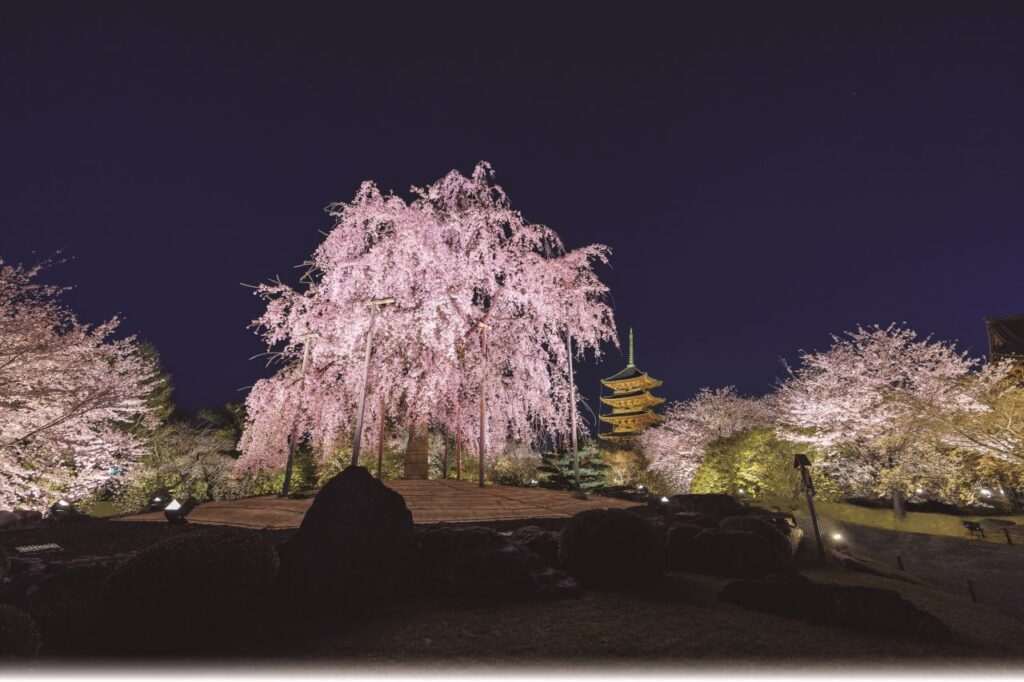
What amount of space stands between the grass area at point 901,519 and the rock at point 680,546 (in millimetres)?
15500

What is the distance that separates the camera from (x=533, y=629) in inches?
183

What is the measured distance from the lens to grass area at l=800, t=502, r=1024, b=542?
18641mm

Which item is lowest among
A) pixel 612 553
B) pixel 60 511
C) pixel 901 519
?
pixel 901 519

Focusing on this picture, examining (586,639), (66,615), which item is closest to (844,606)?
(586,639)

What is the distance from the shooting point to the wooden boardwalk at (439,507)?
32.7 feet

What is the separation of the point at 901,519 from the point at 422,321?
21.5 meters

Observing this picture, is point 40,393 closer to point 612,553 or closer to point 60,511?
point 60,511

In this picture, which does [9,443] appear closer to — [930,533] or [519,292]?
[519,292]

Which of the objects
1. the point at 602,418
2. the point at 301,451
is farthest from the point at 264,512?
the point at 602,418

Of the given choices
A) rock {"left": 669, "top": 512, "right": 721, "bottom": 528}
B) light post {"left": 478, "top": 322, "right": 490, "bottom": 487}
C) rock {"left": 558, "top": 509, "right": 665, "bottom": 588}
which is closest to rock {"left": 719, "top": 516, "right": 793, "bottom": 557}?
rock {"left": 669, "top": 512, "right": 721, "bottom": 528}

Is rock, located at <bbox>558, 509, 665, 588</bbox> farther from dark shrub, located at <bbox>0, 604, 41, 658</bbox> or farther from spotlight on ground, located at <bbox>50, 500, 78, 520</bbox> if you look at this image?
spotlight on ground, located at <bbox>50, 500, 78, 520</bbox>

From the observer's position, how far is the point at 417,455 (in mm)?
15859

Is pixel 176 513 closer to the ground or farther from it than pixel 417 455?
closer to the ground

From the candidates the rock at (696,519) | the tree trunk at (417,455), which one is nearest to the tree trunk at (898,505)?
the rock at (696,519)
